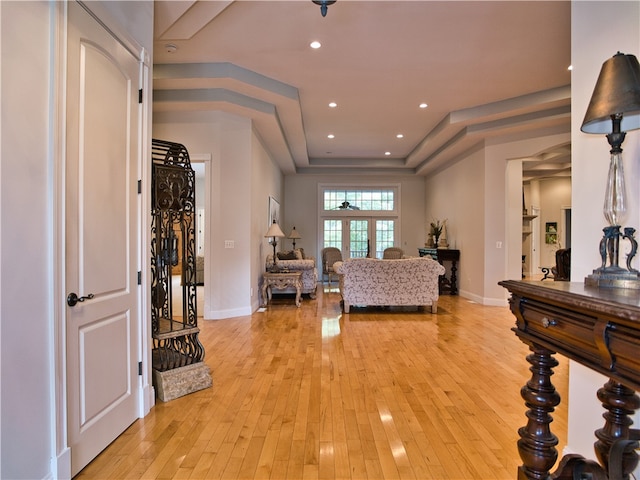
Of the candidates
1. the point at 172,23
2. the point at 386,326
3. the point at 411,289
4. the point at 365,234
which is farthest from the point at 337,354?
the point at 365,234

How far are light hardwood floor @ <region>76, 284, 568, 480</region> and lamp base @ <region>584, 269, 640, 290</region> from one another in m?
1.12

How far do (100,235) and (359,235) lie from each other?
8.60m

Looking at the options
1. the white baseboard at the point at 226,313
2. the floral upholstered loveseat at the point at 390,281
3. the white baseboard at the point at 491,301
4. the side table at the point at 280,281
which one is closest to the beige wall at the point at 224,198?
the white baseboard at the point at 226,313

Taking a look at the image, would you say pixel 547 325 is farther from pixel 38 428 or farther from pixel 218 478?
pixel 38 428

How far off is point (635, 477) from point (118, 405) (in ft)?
8.79

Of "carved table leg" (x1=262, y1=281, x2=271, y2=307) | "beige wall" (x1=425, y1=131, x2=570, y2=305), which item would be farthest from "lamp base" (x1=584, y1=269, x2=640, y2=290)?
"beige wall" (x1=425, y1=131, x2=570, y2=305)

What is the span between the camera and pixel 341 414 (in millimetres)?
2391

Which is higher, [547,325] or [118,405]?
[547,325]

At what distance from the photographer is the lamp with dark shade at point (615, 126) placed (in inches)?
48.8

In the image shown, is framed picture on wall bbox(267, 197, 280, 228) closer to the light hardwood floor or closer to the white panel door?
the light hardwood floor

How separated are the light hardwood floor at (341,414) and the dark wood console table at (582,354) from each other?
47 centimetres

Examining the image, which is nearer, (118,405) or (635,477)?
(635,477)

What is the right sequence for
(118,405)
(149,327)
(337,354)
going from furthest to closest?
1. (337,354)
2. (149,327)
3. (118,405)

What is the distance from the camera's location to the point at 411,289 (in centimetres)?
564
